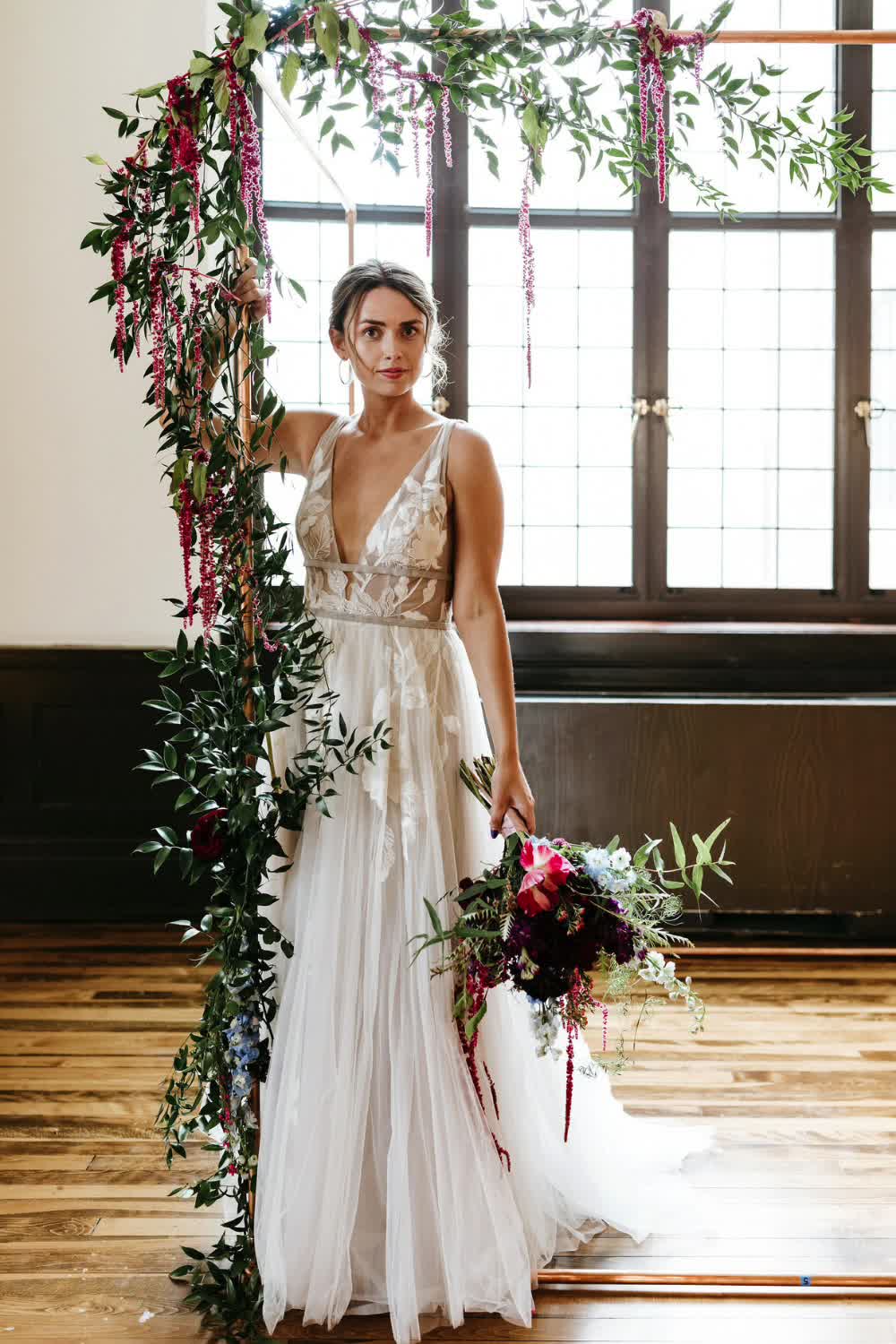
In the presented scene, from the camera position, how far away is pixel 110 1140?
9.18 ft

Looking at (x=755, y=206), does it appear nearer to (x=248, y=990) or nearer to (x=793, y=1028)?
(x=793, y=1028)

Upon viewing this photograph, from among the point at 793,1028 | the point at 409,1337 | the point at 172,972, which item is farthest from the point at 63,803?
the point at 409,1337

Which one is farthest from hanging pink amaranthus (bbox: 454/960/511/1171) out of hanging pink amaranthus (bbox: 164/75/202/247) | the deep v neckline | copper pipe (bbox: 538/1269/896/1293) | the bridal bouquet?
hanging pink amaranthus (bbox: 164/75/202/247)

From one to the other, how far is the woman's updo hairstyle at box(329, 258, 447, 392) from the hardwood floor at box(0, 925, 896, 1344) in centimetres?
166

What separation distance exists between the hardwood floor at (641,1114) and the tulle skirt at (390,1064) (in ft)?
0.34

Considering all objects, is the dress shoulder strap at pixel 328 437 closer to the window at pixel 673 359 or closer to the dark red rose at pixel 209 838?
the dark red rose at pixel 209 838

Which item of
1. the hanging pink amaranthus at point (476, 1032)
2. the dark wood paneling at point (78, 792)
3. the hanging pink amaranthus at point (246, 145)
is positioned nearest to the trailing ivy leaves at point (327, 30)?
the hanging pink amaranthus at point (246, 145)

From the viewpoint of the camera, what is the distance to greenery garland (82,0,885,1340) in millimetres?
1967

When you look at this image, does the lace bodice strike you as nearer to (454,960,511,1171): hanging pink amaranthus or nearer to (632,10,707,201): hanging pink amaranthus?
(454,960,511,1171): hanging pink amaranthus

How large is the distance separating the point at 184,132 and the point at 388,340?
44 cm

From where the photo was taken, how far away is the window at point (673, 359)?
488cm

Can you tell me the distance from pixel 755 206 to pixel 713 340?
54 centimetres

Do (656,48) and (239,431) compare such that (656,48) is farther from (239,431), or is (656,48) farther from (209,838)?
(209,838)

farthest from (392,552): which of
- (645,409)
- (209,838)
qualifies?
(645,409)
